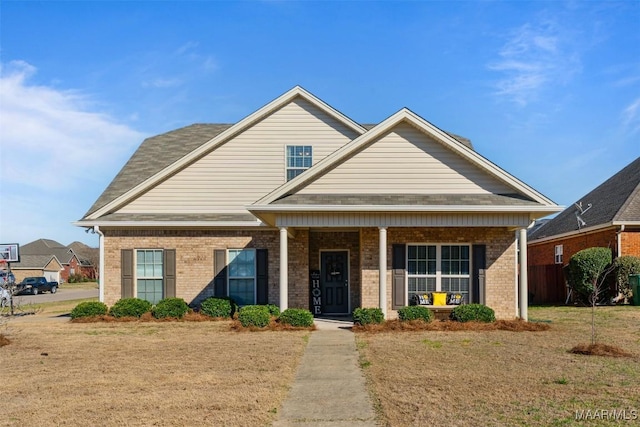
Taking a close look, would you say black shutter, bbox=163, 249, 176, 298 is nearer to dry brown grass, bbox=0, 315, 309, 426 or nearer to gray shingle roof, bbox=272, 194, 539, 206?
dry brown grass, bbox=0, 315, 309, 426

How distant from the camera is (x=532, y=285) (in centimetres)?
2886

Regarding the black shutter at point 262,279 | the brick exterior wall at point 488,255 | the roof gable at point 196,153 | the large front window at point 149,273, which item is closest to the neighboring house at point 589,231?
the brick exterior wall at point 488,255

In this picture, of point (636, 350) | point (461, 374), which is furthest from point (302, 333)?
point (636, 350)

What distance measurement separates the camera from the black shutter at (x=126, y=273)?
18.5m

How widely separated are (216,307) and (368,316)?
486 centimetres

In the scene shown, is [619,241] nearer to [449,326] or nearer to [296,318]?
[449,326]

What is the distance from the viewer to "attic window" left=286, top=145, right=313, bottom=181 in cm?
1930

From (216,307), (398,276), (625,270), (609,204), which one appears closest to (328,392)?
(398,276)

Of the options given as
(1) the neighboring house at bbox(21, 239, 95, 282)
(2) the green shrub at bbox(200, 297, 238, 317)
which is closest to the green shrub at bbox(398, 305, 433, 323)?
(2) the green shrub at bbox(200, 297, 238, 317)

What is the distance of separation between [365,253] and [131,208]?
7.92m

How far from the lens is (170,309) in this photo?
17281 millimetres

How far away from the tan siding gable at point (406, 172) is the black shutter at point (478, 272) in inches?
68.1

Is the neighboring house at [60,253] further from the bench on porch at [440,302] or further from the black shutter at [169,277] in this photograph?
the bench on porch at [440,302]

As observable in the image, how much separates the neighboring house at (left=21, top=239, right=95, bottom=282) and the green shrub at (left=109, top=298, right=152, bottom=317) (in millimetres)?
57245
